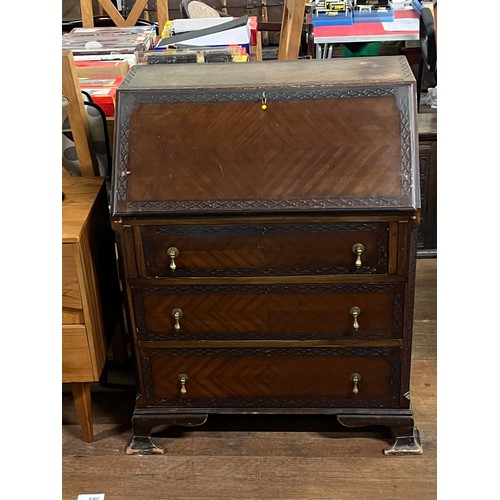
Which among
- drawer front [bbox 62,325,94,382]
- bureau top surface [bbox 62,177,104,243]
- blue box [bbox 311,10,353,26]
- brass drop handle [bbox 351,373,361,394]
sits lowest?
brass drop handle [bbox 351,373,361,394]

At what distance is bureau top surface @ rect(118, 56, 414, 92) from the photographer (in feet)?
6.44

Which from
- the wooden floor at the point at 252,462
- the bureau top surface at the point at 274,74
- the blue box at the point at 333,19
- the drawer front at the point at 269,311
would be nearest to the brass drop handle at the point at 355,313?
the drawer front at the point at 269,311

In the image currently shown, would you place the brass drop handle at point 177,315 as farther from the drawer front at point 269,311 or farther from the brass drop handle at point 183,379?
the brass drop handle at point 183,379

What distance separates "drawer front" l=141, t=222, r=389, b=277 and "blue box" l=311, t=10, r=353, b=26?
2975 millimetres

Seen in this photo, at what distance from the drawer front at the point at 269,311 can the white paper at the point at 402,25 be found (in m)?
2.82

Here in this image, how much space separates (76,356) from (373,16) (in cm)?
333

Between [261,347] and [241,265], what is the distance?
10.6 inches

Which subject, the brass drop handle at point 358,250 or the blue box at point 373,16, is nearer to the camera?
the brass drop handle at point 358,250

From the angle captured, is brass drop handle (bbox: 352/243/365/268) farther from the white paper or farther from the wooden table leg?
the white paper

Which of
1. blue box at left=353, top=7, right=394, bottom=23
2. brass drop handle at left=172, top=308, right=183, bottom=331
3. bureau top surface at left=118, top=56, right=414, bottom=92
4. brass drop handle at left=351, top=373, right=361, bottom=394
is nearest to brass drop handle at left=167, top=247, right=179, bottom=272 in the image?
brass drop handle at left=172, top=308, right=183, bottom=331

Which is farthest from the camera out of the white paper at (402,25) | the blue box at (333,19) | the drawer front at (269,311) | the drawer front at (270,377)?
the blue box at (333,19)

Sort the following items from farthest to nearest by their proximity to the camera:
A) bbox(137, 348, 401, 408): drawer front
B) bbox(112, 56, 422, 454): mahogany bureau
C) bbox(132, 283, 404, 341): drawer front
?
bbox(137, 348, 401, 408): drawer front → bbox(132, 283, 404, 341): drawer front → bbox(112, 56, 422, 454): mahogany bureau

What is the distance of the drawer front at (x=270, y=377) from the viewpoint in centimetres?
213

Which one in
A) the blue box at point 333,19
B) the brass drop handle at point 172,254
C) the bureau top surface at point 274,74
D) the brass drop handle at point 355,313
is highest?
the bureau top surface at point 274,74
